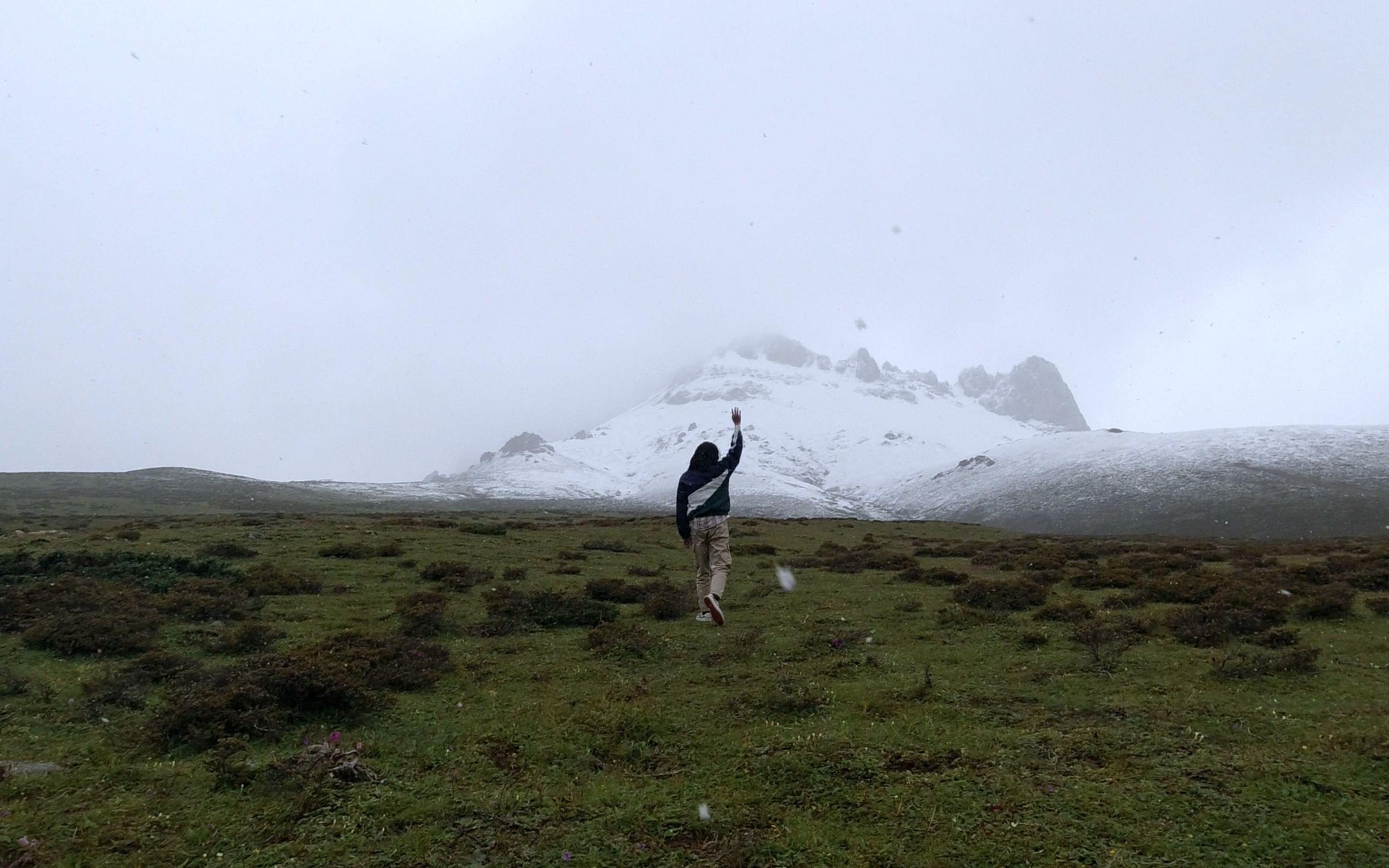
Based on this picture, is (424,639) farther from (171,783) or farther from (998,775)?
(998,775)

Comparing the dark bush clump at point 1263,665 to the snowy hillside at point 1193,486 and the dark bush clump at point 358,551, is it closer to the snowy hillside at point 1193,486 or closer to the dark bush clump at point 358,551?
the dark bush clump at point 358,551

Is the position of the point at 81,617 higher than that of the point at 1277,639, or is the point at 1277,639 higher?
the point at 81,617

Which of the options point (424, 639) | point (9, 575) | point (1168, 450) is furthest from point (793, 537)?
point (1168, 450)

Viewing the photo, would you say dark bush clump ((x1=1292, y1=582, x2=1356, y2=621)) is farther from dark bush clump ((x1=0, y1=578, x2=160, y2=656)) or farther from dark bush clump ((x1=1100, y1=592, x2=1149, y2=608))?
dark bush clump ((x1=0, y1=578, x2=160, y2=656))

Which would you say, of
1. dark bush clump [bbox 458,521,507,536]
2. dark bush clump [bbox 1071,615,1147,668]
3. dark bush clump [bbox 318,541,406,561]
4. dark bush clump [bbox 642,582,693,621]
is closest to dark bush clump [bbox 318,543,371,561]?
dark bush clump [bbox 318,541,406,561]

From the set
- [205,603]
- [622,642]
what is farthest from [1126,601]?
[205,603]

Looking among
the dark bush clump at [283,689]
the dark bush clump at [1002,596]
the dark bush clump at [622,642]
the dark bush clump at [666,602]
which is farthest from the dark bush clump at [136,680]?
the dark bush clump at [1002,596]

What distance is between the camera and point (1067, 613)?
57.0ft

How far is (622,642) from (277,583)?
11.7 m

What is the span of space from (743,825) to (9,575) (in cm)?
2211

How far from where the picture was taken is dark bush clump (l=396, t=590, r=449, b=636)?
629 inches

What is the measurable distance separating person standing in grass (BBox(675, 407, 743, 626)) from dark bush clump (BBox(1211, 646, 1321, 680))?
871 cm

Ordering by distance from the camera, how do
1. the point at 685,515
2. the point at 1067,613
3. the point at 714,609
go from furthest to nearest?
the point at 1067,613
the point at 685,515
the point at 714,609

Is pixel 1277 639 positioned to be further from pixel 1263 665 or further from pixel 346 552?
pixel 346 552
